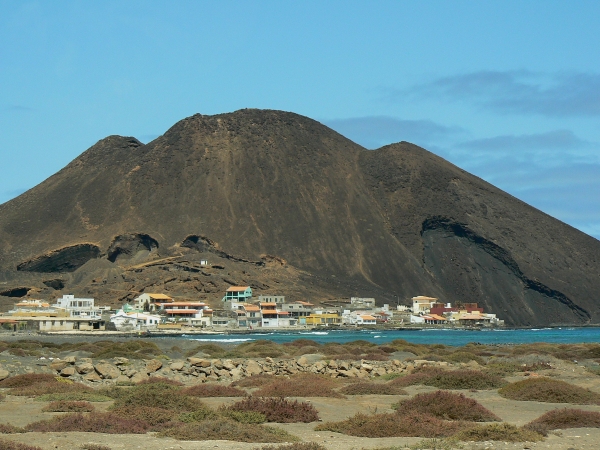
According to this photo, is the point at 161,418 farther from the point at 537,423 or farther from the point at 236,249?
the point at 236,249

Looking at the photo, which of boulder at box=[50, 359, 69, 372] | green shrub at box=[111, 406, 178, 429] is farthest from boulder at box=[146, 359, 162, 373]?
green shrub at box=[111, 406, 178, 429]

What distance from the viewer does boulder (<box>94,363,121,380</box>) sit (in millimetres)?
27953

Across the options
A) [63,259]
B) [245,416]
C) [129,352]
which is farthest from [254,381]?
[63,259]

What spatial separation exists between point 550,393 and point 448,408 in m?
5.79

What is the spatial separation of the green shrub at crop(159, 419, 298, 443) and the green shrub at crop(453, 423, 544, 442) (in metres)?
3.10

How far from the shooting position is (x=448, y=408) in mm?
19344

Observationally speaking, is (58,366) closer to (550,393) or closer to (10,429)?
(10,429)

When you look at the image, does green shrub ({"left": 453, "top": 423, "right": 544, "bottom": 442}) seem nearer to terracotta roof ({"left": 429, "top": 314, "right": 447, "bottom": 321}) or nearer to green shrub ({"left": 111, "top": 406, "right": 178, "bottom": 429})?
green shrub ({"left": 111, "top": 406, "right": 178, "bottom": 429})

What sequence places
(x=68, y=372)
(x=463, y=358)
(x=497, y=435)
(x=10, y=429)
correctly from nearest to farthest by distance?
(x=497, y=435) < (x=10, y=429) < (x=68, y=372) < (x=463, y=358)

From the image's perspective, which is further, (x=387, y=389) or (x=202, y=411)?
(x=387, y=389)

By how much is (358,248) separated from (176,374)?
562 ft

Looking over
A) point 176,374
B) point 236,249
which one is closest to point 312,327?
point 236,249

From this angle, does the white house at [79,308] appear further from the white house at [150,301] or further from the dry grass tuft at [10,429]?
the dry grass tuft at [10,429]

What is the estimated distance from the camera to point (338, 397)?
937 inches
